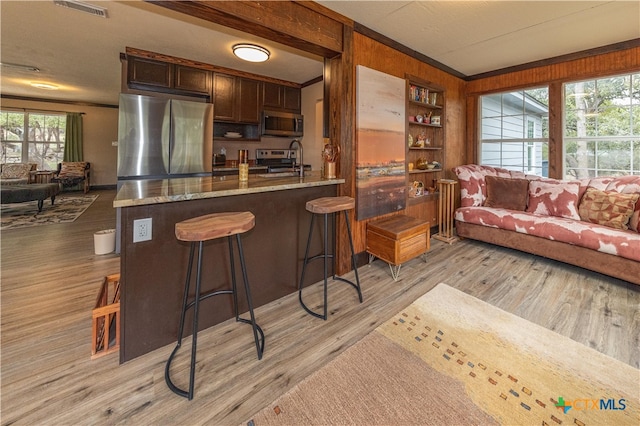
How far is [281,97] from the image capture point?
498 centimetres

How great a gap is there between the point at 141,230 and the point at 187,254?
12.5 inches

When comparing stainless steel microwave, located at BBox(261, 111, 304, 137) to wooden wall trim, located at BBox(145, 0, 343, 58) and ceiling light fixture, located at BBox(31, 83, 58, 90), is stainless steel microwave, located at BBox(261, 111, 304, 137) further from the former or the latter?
ceiling light fixture, located at BBox(31, 83, 58, 90)

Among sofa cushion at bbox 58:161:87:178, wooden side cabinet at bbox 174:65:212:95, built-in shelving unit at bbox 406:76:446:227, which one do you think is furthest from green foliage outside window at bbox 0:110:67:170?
built-in shelving unit at bbox 406:76:446:227

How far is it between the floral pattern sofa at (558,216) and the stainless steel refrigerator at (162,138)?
12.4 feet

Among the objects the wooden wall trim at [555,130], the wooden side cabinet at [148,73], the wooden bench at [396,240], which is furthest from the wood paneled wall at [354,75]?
the wooden side cabinet at [148,73]

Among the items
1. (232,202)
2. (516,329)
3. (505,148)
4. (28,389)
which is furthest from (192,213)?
(505,148)

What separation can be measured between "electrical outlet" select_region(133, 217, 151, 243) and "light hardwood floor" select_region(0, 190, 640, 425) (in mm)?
733

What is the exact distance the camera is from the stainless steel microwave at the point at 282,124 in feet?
15.4

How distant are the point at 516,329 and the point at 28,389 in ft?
9.75

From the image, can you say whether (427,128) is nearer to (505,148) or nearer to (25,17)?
(505,148)

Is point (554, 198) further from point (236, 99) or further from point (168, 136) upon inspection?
point (168, 136)

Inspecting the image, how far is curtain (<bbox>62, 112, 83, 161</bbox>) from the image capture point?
777 centimetres

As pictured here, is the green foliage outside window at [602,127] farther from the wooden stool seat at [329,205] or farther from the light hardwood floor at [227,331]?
the wooden stool seat at [329,205]

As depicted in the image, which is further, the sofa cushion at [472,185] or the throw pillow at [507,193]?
the sofa cushion at [472,185]
